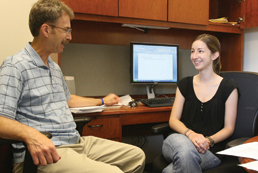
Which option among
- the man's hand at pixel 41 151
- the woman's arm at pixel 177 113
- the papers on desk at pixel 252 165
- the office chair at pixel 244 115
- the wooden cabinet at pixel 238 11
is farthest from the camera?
the wooden cabinet at pixel 238 11

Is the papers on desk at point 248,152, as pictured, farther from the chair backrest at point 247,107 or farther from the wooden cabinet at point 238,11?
the wooden cabinet at point 238,11

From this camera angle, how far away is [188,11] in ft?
7.02

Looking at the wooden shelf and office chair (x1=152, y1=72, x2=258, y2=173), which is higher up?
the wooden shelf

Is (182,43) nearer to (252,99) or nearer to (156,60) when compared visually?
(156,60)

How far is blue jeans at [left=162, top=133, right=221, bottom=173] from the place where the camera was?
115 centimetres

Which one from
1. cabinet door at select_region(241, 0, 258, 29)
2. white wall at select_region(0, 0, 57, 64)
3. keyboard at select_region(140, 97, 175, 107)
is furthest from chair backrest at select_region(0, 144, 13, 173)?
cabinet door at select_region(241, 0, 258, 29)

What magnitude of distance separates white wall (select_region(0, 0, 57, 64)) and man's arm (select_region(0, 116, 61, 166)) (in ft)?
2.45

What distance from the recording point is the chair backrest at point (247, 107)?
136cm

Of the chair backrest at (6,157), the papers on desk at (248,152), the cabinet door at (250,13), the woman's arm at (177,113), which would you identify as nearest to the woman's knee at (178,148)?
the woman's arm at (177,113)

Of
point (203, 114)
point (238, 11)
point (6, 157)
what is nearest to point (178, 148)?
point (203, 114)

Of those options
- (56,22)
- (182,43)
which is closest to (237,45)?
(182,43)

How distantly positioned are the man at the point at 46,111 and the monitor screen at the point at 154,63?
855mm

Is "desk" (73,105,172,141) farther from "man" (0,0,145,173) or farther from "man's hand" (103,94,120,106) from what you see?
"man" (0,0,145,173)

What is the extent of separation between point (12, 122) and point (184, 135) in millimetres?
881
